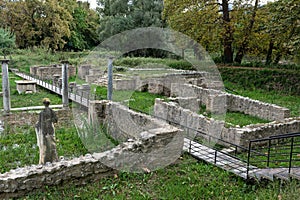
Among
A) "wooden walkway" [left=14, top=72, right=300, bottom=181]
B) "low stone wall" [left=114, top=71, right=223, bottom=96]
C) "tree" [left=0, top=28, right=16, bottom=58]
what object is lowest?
"wooden walkway" [left=14, top=72, right=300, bottom=181]

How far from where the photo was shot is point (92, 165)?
7500mm

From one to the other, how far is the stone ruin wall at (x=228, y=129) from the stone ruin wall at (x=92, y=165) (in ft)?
4.39

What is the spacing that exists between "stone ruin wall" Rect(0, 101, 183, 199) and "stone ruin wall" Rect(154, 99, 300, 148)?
134 cm

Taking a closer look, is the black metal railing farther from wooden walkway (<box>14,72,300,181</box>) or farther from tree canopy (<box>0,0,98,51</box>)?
tree canopy (<box>0,0,98,51</box>)

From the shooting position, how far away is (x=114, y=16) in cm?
3906

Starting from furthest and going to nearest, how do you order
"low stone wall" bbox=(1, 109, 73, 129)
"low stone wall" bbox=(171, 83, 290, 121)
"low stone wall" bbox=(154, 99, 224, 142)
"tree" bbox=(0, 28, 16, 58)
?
"tree" bbox=(0, 28, 16, 58) < "low stone wall" bbox=(171, 83, 290, 121) < "low stone wall" bbox=(1, 109, 73, 129) < "low stone wall" bbox=(154, 99, 224, 142)

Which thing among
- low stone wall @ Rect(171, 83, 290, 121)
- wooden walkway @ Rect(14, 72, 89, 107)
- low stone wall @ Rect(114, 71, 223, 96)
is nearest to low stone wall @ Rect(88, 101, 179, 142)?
wooden walkway @ Rect(14, 72, 89, 107)

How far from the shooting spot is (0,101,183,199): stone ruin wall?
6.80 metres

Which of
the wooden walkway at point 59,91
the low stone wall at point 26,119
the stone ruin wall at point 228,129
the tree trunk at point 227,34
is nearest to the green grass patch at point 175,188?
the stone ruin wall at point 228,129

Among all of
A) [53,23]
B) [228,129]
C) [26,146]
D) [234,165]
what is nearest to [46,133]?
[26,146]

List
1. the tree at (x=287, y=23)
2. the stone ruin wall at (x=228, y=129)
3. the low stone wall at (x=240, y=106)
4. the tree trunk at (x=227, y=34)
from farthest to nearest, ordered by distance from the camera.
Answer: the tree trunk at (x=227, y=34) → the tree at (x=287, y=23) → the low stone wall at (x=240, y=106) → the stone ruin wall at (x=228, y=129)

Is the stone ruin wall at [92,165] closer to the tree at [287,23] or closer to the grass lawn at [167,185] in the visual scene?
the grass lawn at [167,185]

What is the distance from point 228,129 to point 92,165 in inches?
187

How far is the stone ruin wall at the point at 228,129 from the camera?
32.4ft
